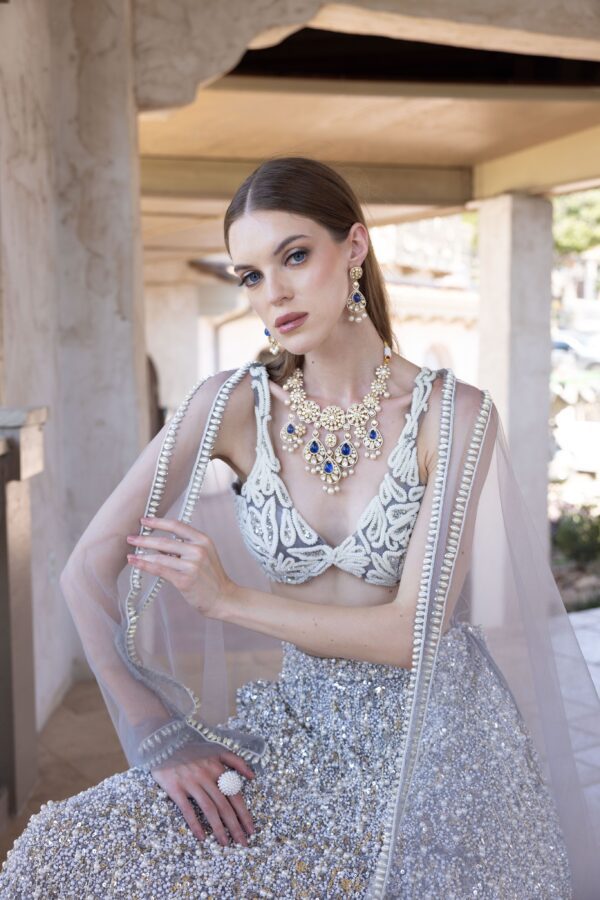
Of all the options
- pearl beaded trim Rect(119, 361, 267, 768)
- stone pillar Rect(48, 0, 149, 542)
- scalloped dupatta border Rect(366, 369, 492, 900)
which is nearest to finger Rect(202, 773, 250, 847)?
pearl beaded trim Rect(119, 361, 267, 768)

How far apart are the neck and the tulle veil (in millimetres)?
154

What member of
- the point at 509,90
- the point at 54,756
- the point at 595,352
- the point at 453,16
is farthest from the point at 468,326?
the point at 54,756

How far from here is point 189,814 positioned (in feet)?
4.99

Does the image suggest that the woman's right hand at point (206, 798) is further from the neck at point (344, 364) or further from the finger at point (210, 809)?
the neck at point (344, 364)

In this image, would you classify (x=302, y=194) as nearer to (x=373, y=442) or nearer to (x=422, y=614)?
(x=373, y=442)

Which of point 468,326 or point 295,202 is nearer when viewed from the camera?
point 295,202

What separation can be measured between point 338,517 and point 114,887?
0.73 meters

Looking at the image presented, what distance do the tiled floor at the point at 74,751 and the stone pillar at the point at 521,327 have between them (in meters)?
4.12

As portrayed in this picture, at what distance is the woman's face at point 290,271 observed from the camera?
1.71 m

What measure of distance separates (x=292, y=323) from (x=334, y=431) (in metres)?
0.24

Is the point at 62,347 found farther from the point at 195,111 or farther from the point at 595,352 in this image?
the point at 595,352

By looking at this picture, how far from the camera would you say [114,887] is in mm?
1394

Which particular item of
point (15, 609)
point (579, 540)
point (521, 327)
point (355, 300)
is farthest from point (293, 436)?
point (579, 540)

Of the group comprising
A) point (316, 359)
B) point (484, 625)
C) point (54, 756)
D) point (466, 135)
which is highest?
point (466, 135)
